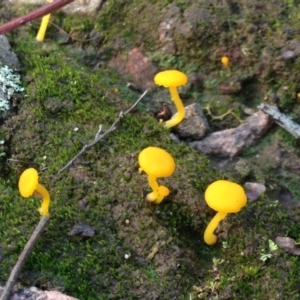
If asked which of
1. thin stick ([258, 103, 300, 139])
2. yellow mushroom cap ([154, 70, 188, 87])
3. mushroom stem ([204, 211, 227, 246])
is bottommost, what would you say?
thin stick ([258, 103, 300, 139])

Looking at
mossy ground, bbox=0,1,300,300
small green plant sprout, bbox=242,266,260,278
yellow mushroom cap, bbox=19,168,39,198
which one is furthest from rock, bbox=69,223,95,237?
small green plant sprout, bbox=242,266,260,278

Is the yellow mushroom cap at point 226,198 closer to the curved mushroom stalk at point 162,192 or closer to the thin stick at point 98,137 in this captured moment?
the curved mushroom stalk at point 162,192

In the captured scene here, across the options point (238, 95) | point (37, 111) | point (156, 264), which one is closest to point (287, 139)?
point (238, 95)

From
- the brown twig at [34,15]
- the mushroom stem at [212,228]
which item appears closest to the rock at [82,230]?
the mushroom stem at [212,228]

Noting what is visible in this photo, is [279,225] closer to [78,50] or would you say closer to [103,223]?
[103,223]

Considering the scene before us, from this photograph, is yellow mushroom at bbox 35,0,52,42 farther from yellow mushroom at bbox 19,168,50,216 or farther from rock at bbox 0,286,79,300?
rock at bbox 0,286,79,300
